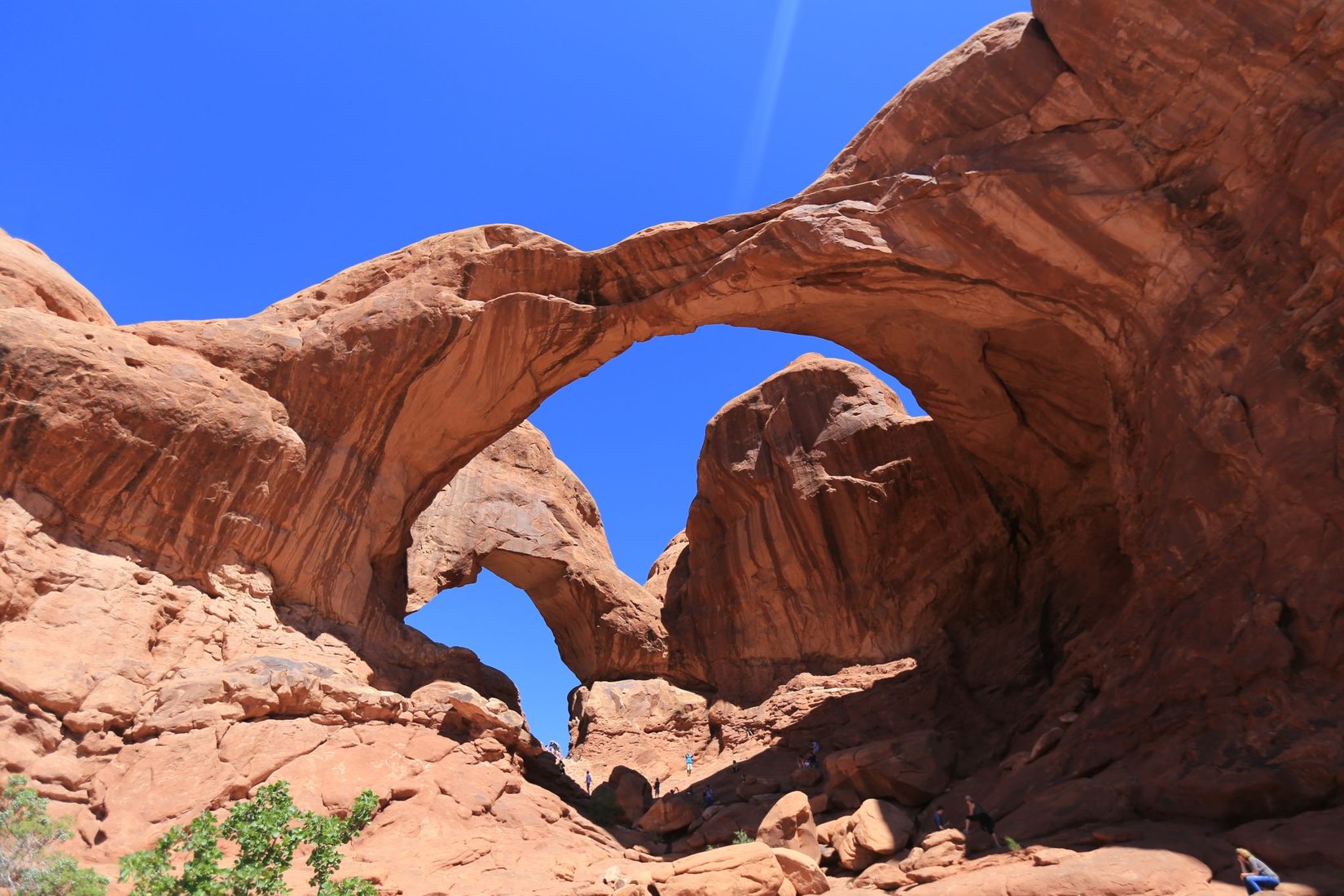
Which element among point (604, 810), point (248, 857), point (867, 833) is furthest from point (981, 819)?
point (248, 857)

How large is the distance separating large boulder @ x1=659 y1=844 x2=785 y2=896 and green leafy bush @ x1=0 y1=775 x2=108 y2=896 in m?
7.83

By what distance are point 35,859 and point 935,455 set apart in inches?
984

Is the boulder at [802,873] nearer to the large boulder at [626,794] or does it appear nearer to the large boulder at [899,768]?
the large boulder at [899,768]

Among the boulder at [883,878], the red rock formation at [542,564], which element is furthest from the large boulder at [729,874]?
the red rock formation at [542,564]

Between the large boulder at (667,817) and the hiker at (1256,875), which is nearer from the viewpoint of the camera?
the hiker at (1256,875)

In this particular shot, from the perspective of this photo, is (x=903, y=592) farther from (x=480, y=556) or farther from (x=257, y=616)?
(x=257, y=616)

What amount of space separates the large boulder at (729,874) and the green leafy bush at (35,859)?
7.83 metres

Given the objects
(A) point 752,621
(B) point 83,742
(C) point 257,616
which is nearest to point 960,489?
(A) point 752,621

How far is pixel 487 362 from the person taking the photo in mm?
23672

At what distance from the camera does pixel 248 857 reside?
10.9 m

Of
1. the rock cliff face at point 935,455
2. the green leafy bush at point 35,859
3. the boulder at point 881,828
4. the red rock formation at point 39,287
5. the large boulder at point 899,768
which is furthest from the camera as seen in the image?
the large boulder at point 899,768

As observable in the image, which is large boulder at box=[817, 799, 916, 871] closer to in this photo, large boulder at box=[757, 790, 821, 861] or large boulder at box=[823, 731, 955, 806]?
large boulder at box=[757, 790, 821, 861]

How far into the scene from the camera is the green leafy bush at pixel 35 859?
10.2 m

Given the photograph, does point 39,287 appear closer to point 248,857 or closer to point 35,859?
point 35,859
